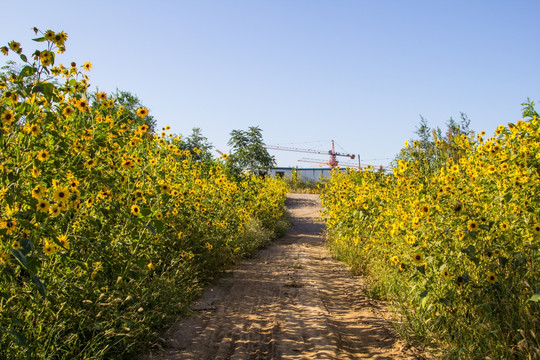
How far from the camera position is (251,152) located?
1853cm

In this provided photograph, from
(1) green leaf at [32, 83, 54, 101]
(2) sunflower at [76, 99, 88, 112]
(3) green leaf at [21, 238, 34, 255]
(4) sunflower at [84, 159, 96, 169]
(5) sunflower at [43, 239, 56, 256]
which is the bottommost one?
(5) sunflower at [43, 239, 56, 256]

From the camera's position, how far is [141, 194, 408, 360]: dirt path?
3230mm

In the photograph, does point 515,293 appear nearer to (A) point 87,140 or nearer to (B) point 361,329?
(B) point 361,329

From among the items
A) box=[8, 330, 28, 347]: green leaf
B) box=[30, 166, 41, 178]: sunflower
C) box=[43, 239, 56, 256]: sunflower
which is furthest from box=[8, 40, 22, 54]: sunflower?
box=[8, 330, 28, 347]: green leaf

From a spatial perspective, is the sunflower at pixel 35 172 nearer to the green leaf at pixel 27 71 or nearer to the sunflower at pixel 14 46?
the green leaf at pixel 27 71

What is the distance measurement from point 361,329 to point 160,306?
1.80 m

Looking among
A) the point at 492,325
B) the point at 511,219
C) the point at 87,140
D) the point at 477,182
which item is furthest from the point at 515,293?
the point at 87,140

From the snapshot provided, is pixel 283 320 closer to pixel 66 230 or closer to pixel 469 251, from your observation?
pixel 469 251

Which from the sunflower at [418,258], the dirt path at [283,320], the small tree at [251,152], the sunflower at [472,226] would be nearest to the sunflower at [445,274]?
the sunflower at [418,258]

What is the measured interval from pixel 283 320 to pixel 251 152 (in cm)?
1485

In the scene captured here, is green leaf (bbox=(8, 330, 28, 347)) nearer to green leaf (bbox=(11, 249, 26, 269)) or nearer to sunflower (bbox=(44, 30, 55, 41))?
green leaf (bbox=(11, 249, 26, 269))

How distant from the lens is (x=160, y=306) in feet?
12.1

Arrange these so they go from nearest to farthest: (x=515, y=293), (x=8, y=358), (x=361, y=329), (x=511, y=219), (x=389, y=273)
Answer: (x=8, y=358)
(x=515, y=293)
(x=511, y=219)
(x=361, y=329)
(x=389, y=273)

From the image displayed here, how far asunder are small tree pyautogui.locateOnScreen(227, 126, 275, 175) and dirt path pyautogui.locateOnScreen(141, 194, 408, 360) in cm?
1220
